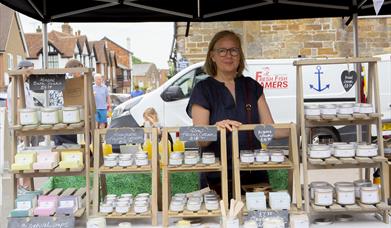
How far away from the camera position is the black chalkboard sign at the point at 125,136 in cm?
261

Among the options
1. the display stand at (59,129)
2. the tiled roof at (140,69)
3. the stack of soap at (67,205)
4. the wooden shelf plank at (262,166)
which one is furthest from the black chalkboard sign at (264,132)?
the tiled roof at (140,69)

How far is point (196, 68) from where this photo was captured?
8570mm

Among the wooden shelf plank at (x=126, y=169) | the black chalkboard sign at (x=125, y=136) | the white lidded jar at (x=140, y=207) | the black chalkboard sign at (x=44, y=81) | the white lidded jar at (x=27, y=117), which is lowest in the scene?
the white lidded jar at (x=140, y=207)

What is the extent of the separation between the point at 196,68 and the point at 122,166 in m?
6.03

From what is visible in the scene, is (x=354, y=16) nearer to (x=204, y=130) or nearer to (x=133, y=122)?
(x=204, y=130)

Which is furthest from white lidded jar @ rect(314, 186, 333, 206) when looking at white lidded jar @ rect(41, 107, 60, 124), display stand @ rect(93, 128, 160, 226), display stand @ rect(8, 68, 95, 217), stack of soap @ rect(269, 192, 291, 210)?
white lidded jar @ rect(41, 107, 60, 124)

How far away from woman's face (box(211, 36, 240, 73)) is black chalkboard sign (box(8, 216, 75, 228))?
1.21 meters

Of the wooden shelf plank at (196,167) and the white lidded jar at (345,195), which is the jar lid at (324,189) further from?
the wooden shelf plank at (196,167)

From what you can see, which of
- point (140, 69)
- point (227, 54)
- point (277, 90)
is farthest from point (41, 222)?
point (140, 69)

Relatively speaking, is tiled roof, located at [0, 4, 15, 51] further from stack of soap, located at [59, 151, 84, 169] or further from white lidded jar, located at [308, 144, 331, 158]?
white lidded jar, located at [308, 144, 331, 158]

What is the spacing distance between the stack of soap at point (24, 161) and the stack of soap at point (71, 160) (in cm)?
15

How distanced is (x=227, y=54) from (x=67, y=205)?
122 cm

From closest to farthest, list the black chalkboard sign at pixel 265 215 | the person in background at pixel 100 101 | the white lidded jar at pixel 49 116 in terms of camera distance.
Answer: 1. the black chalkboard sign at pixel 265 215
2. the white lidded jar at pixel 49 116
3. the person in background at pixel 100 101

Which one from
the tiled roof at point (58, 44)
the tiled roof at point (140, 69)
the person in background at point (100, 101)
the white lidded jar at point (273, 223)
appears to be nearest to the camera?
the white lidded jar at point (273, 223)
